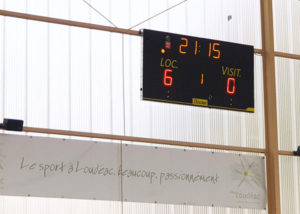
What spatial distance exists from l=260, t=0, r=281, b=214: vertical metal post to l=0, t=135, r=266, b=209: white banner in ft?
0.49

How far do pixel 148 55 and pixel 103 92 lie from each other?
92 centimetres

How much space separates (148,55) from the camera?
1206cm

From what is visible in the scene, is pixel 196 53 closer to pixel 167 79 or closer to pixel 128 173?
pixel 167 79

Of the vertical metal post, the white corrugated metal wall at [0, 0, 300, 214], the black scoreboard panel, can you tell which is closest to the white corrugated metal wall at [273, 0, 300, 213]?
the white corrugated metal wall at [0, 0, 300, 214]

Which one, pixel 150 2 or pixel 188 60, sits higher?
pixel 150 2

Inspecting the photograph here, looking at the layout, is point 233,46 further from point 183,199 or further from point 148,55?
point 183,199

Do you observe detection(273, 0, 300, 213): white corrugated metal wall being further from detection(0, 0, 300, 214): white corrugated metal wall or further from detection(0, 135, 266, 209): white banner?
detection(0, 135, 266, 209): white banner

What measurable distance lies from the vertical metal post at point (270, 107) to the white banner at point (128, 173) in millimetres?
149

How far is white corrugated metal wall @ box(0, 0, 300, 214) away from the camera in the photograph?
11.8m

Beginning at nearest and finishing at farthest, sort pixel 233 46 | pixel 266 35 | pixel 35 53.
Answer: pixel 35 53 → pixel 233 46 → pixel 266 35

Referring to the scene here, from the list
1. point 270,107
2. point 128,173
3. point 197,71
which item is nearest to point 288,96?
point 270,107

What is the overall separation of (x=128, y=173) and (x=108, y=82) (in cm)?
143

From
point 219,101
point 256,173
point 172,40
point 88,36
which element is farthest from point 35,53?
point 256,173

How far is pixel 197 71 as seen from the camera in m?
12.4
